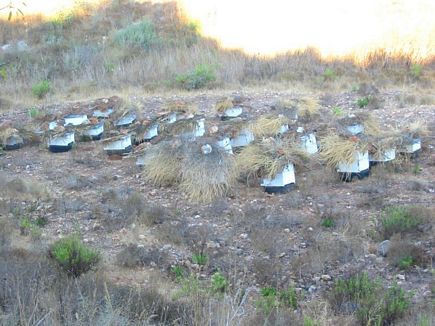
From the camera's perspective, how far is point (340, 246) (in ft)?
19.3

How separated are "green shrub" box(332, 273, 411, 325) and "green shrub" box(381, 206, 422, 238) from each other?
104cm

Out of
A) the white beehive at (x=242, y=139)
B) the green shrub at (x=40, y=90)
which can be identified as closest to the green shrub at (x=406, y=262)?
the white beehive at (x=242, y=139)

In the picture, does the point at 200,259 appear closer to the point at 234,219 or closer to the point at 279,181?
the point at 234,219

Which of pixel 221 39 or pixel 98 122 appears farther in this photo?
pixel 221 39

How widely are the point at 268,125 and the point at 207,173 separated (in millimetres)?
1812

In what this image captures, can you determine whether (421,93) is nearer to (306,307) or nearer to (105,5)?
(306,307)

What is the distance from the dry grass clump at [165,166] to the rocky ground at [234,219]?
4.6 inches

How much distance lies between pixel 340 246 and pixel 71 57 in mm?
11517

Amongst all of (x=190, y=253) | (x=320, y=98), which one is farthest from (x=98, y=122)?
(x=190, y=253)

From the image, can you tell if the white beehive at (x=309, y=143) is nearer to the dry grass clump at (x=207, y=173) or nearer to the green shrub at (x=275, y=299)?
the dry grass clump at (x=207, y=173)

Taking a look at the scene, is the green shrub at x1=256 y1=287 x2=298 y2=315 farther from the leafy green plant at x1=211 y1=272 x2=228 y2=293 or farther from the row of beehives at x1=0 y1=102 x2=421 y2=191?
the row of beehives at x1=0 y1=102 x2=421 y2=191

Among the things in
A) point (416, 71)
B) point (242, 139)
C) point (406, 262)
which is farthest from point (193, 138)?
point (416, 71)

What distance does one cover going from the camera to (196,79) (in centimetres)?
1328

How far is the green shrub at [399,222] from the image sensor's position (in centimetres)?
605
